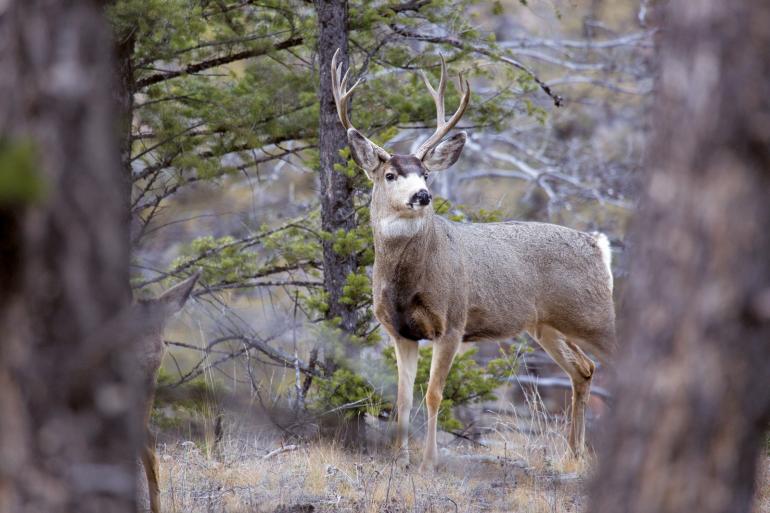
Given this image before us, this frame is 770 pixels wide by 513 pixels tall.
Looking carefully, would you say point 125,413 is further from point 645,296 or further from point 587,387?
point 587,387

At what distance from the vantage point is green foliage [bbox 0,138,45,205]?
96.7 inches

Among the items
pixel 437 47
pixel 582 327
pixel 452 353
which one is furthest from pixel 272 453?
pixel 437 47

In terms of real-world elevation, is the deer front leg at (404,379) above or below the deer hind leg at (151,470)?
below

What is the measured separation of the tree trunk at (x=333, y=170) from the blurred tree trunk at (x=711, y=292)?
20.9 feet

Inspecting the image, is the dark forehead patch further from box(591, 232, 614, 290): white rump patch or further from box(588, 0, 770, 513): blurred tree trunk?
box(588, 0, 770, 513): blurred tree trunk

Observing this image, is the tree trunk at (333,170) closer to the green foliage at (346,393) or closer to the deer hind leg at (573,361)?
the green foliage at (346,393)

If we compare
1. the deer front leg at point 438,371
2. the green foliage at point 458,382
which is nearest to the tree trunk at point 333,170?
the green foliage at point 458,382

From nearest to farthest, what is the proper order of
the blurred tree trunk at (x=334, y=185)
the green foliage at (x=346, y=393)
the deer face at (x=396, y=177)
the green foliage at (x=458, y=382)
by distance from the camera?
the deer face at (x=396, y=177)
the green foliage at (x=346, y=393)
the blurred tree trunk at (x=334, y=185)
the green foliage at (x=458, y=382)

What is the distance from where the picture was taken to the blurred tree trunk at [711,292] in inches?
118

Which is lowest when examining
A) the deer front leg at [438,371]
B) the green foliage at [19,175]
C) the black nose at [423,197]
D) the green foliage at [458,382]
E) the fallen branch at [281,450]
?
the green foliage at [458,382]

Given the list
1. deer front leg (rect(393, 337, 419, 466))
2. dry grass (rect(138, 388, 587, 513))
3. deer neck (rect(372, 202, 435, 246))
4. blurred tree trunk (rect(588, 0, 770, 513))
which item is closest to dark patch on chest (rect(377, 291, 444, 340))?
deer front leg (rect(393, 337, 419, 466))

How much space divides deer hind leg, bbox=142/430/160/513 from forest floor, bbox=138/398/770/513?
1.39 feet

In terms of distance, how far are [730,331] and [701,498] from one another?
502mm

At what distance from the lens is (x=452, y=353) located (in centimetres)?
830
